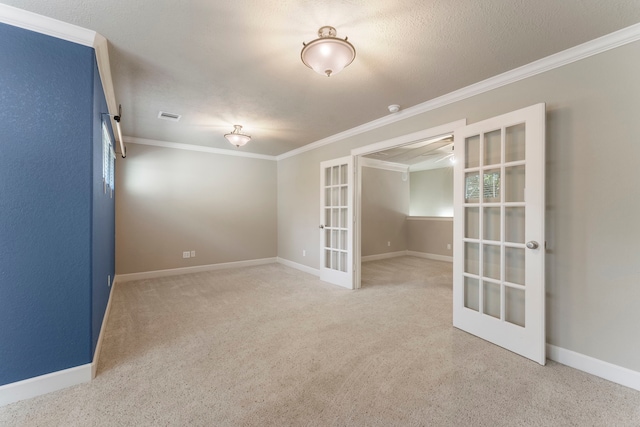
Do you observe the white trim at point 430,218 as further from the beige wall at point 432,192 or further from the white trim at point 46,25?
the white trim at point 46,25

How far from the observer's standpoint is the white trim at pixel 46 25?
68.9 inches

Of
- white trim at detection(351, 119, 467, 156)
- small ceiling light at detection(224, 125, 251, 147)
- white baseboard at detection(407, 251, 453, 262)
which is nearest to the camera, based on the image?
white trim at detection(351, 119, 467, 156)

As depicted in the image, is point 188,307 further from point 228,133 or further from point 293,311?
point 228,133

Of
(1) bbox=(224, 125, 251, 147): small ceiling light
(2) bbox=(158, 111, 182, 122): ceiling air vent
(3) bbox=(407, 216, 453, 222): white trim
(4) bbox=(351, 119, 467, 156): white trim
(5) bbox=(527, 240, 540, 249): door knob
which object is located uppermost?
(2) bbox=(158, 111, 182, 122): ceiling air vent

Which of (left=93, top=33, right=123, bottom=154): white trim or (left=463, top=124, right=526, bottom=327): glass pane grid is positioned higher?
(left=93, top=33, right=123, bottom=154): white trim

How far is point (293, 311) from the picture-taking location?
334 cm

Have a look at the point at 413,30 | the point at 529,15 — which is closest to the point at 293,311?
the point at 413,30

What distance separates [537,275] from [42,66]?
399 centimetres

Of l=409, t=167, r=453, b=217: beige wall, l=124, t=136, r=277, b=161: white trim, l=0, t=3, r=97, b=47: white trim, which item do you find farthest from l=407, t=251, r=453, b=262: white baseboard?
l=0, t=3, r=97, b=47: white trim

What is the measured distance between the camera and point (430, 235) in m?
7.12

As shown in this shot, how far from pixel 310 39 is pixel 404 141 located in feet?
6.26

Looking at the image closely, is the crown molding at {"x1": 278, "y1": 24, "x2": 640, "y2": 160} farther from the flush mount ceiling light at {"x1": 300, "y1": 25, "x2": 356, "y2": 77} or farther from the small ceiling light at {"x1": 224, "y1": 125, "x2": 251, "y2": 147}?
the small ceiling light at {"x1": 224, "y1": 125, "x2": 251, "y2": 147}

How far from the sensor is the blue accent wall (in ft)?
5.79

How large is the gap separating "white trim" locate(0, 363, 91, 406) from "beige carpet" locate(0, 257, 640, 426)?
0.05 meters
